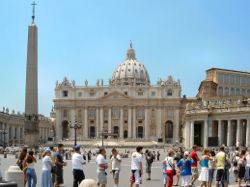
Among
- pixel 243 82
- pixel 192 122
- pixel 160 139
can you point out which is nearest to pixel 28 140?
pixel 192 122

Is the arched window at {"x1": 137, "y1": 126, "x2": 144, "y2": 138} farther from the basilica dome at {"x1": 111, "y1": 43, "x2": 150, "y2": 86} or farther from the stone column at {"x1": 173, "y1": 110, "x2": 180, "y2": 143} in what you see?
the basilica dome at {"x1": 111, "y1": 43, "x2": 150, "y2": 86}

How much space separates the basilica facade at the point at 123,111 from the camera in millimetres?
122500

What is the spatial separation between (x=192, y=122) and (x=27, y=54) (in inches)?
→ 1695

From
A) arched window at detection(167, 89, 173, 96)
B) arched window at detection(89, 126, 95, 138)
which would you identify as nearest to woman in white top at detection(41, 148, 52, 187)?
arched window at detection(167, 89, 173, 96)

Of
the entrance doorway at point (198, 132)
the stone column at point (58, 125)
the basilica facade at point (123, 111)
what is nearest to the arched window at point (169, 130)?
the basilica facade at point (123, 111)

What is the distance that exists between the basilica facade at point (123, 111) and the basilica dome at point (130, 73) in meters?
24.5

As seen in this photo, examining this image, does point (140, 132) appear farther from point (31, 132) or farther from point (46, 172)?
point (46, 172)

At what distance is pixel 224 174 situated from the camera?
1568cm

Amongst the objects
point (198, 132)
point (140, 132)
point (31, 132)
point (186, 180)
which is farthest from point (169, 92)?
point (186, 180)

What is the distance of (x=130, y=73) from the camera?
503ft

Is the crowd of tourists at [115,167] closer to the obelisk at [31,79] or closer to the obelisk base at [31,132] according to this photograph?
the obelisk at [31,79]

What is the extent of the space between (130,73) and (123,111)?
30915mm

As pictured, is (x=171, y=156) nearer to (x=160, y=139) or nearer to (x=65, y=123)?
(x=160, y=139)

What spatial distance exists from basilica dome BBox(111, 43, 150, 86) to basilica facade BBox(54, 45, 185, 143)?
2448 centimetres
